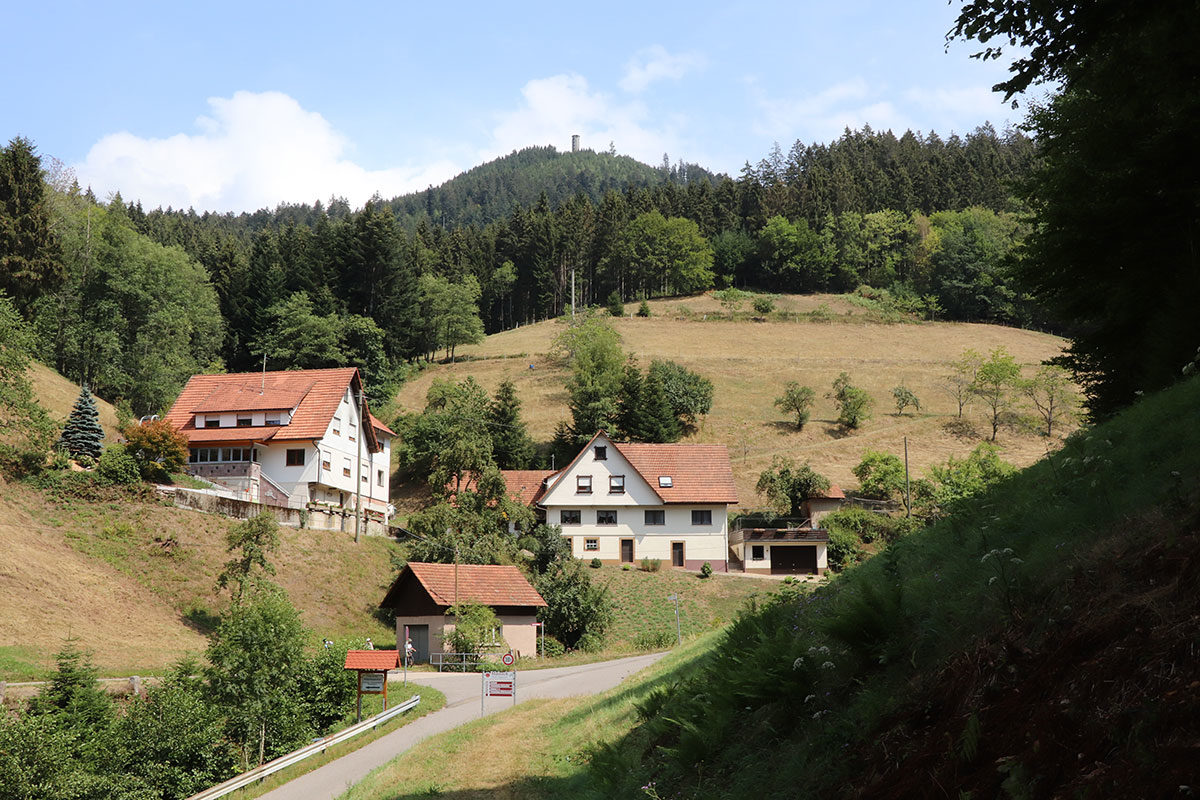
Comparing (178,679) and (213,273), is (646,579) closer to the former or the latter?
(178,679)

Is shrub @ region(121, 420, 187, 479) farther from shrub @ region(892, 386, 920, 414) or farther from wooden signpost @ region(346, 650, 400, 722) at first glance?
shrub @ region(892, 386, 920, 414)

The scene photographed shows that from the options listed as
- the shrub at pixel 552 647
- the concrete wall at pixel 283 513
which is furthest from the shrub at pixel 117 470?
the shrub at pixel 552 647

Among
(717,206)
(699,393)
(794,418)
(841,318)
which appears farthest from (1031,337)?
(717,206)

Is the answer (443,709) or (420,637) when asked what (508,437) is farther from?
(443,709)

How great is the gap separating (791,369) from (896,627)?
95.3 meters

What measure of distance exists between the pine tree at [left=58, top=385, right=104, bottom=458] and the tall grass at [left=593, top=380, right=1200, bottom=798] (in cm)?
4273

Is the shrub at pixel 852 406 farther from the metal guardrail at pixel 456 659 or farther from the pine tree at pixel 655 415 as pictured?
the metal guardrail at pixel 456 659

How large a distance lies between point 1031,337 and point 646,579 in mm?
82607

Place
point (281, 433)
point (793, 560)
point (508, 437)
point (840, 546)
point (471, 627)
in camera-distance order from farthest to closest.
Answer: point (508, 437), point (793, 560), point (840, 546), point (281, 433), point (471, 627)

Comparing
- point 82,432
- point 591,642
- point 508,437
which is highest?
point 508,437

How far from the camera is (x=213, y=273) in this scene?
353 feet

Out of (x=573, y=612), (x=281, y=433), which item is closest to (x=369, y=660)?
(x=573, y=612)

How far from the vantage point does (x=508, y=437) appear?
249 feet

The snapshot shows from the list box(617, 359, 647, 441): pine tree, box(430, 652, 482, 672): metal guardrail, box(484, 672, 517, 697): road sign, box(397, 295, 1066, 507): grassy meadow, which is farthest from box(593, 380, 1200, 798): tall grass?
box(617, 359, 647, 441): pine tree
